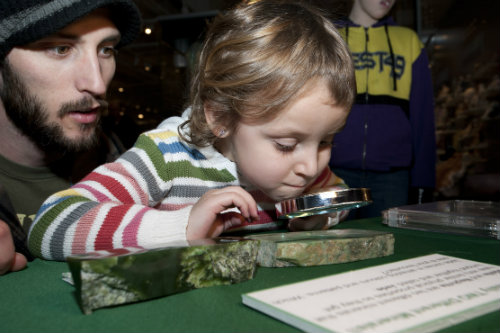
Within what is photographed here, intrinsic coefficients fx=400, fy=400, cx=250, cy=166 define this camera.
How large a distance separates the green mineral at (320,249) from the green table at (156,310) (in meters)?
0.01

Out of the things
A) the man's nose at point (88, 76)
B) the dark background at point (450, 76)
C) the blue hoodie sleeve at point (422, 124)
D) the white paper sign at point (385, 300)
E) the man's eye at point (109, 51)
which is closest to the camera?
the white paper sign at point (385, 300)

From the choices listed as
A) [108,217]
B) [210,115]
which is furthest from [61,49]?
[108,217]

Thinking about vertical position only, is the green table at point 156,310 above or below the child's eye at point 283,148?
below

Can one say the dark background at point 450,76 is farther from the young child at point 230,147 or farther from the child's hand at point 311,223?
the child's hand at point 311,223

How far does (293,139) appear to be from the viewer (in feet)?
3.10

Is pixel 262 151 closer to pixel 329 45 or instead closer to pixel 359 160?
pixel 329 45

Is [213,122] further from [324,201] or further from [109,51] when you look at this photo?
[109,51]

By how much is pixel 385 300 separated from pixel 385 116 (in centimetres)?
168

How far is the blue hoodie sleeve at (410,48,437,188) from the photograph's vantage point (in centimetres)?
214

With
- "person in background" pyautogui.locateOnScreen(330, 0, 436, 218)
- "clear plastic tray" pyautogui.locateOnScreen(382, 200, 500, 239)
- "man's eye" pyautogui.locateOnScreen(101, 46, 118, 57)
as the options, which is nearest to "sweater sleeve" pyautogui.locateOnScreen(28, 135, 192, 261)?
"man's eye" pyautogui.locateOnScreen(101, 46, 118, 57)

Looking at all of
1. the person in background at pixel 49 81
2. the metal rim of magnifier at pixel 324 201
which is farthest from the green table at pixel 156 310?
the person in background at pixel 49 81

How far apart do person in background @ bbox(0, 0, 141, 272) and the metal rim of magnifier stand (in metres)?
0.72

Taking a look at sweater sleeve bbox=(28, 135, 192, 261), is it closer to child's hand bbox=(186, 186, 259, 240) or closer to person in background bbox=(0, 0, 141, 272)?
child's hand bbox=(186, 186, 259, 240)

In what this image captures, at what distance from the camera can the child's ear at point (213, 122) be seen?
3.68 ft
